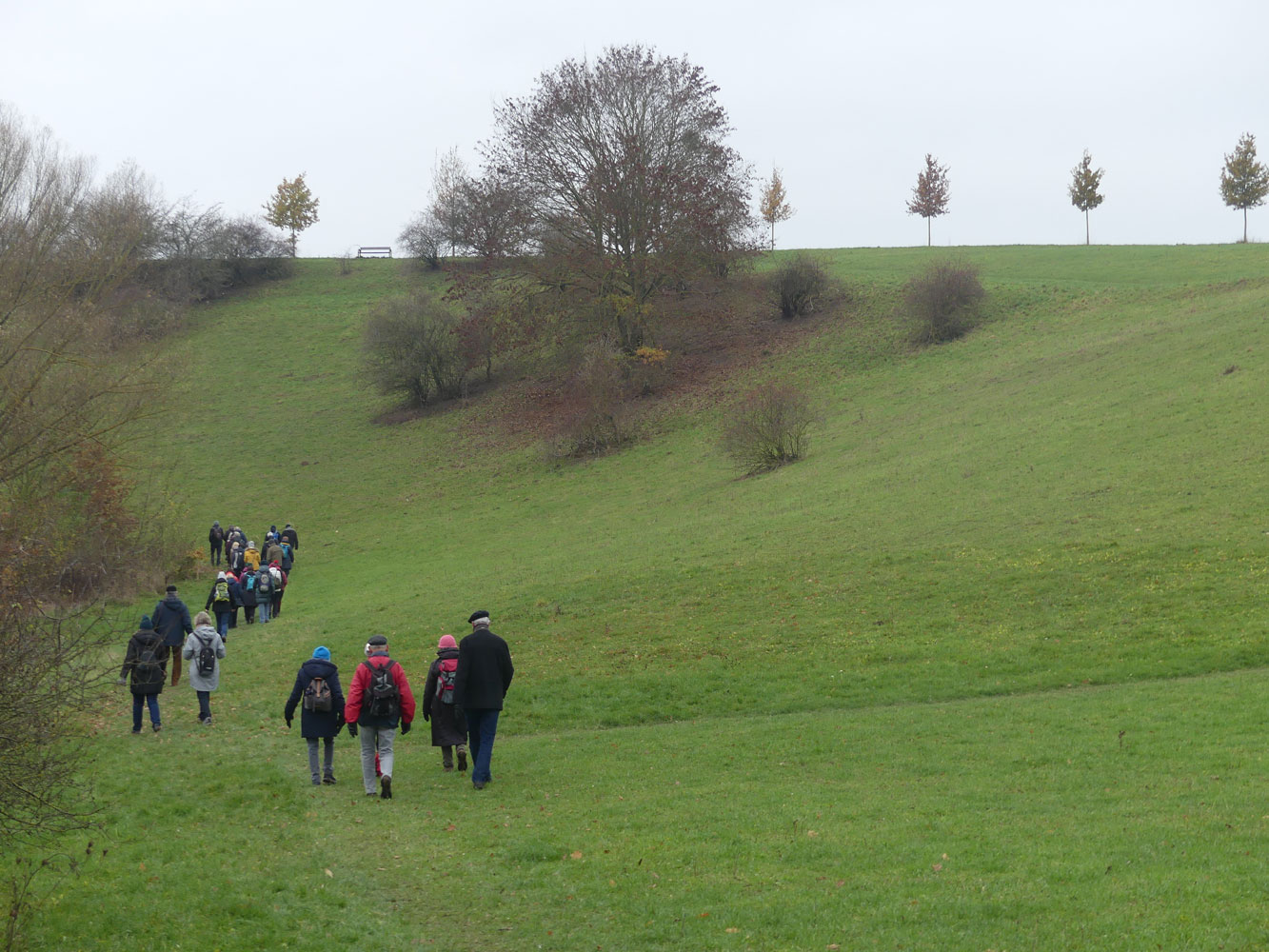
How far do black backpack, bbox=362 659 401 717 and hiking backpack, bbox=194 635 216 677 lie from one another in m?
5.41

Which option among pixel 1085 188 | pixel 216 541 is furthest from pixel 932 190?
pixel 216 541

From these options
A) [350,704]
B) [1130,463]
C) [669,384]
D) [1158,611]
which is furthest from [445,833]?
[669,384]

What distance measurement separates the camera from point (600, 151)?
55344mm

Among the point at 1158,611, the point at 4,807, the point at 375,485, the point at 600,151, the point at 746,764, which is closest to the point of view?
the point at 4,807

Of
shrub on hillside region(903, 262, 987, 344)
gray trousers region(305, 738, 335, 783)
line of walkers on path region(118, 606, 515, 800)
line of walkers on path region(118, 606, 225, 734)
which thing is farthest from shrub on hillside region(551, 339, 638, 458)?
gray trousers region(305, 738, 335, 783)

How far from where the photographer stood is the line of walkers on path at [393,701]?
12641 millimetres

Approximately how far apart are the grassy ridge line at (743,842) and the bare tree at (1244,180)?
7329 centimetres

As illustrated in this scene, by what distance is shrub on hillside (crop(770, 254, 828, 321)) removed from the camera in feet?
204

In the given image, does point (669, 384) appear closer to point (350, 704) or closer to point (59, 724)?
point (350, 704)

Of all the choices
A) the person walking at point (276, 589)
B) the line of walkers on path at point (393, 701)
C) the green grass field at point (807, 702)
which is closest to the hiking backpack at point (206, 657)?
the green grass field at point (807, 702)

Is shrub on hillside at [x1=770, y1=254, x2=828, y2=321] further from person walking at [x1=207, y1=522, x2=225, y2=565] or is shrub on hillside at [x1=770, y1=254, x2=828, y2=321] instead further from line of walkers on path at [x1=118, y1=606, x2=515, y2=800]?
line of walkers on path at [x1=118, y1=606, x2=515, y2=800]

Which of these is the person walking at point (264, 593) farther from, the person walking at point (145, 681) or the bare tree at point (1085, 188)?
the bare tree at point (1085, 188)

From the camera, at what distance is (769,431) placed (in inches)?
1572

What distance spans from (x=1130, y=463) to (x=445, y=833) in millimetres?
23928
